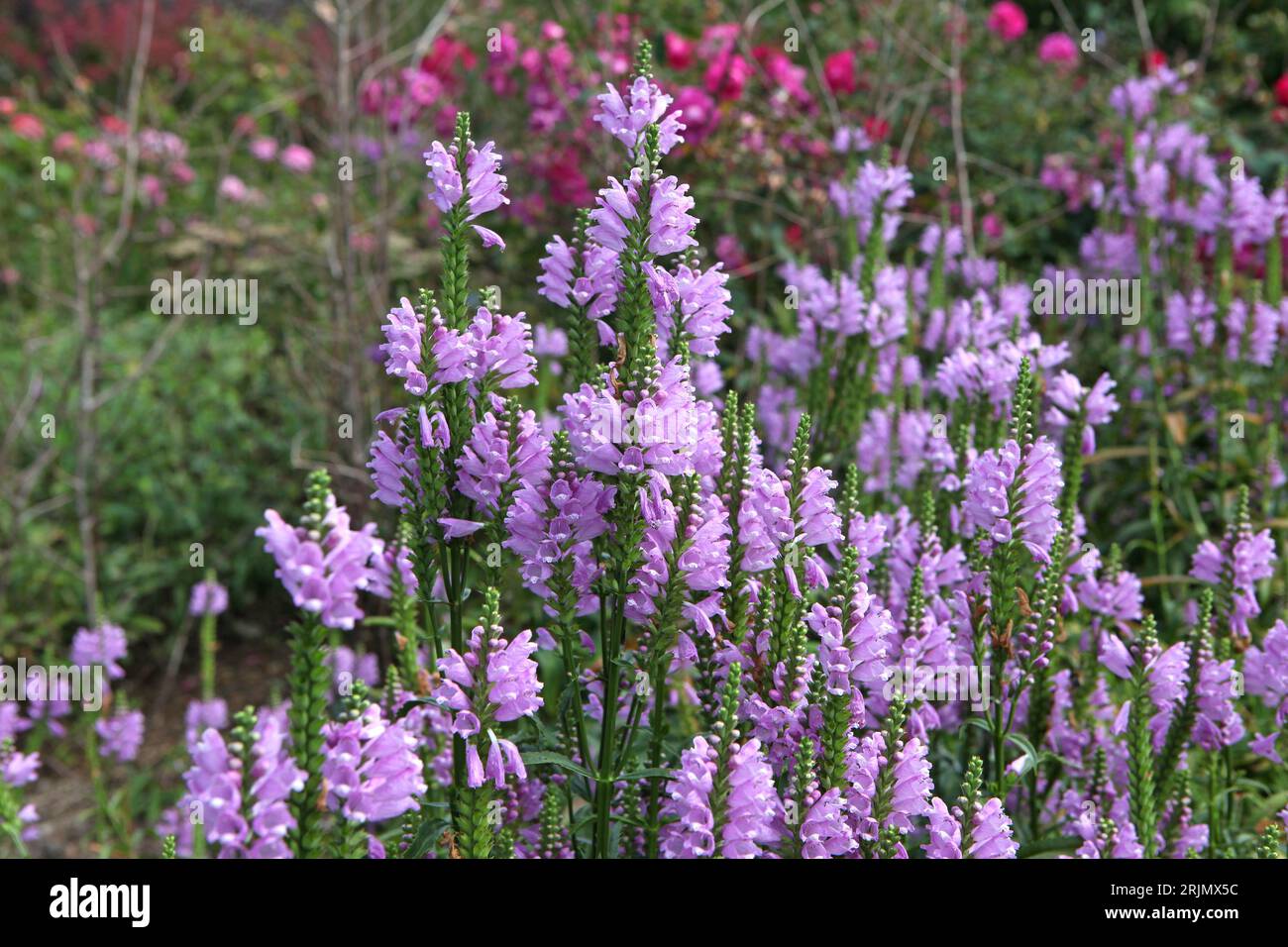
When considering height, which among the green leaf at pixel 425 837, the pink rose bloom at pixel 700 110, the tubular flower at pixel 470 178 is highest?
the pink rose bloom at pixel 700 110

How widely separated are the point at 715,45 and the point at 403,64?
2.06 metres

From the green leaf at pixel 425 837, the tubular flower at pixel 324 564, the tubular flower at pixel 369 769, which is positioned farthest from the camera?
the green leaf at pixel 425 837

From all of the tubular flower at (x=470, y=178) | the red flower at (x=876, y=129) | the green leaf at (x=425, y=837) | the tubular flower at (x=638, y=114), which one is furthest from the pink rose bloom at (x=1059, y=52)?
the green leaf at (x=425, y=837)

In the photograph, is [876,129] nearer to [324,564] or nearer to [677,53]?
[677,53]

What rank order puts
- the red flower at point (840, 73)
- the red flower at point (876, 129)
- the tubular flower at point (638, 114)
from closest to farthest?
1. the tubular flower at point (638, 114)
2. the red flower at point (876, 129)
3. the red flower at point (840, 73)

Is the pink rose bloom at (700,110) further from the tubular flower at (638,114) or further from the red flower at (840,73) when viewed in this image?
the tubular flower at (638,114)

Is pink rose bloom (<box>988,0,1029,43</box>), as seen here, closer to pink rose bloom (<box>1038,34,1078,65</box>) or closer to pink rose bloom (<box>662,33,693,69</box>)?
pink rose bloom (<box>1038,34,1078,65</box>)

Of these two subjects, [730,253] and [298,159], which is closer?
[730,253]

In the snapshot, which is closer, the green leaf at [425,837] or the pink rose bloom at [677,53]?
the green leaf at [425,837]

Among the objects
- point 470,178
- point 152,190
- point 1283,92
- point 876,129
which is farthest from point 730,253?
point 152,190

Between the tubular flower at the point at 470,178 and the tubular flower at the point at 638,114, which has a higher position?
the tubular flower at the point at 638,114

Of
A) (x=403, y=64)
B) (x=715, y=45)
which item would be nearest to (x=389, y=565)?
(x=715, y=45)

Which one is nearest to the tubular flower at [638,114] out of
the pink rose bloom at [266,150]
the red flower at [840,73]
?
the red flower at [840,73]

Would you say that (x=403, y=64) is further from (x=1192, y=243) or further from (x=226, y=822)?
(x=226, y=822)
